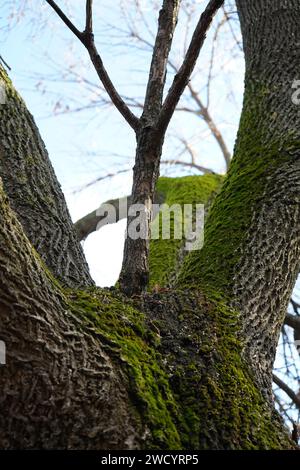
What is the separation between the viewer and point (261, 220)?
1935mm

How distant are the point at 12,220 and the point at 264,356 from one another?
0.88 m

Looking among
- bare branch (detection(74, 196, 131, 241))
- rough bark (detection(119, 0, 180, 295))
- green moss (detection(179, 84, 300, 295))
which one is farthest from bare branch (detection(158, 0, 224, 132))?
bare branch (detection(74, 196, 131, 241))

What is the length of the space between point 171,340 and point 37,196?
748 mm

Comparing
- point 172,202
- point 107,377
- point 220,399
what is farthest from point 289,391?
point 107,377

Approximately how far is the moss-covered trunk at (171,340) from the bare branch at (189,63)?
419mm

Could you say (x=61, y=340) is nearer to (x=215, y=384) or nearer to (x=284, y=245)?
(x=215, y=384)

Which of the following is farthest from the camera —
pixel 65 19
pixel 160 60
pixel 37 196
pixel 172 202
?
pixel 172 202

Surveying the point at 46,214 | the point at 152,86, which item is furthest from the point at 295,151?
the point at 46,214

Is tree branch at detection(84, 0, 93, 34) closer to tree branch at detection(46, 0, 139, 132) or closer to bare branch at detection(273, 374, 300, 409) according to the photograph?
tree branch at detection(46, 0, 139, 132)

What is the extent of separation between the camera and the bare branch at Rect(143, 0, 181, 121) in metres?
2.12

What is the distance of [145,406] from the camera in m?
1.28

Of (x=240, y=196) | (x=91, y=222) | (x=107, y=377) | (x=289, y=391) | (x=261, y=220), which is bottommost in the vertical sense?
(x=289, y=391)

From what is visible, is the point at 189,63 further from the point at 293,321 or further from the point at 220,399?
the point at 293,321

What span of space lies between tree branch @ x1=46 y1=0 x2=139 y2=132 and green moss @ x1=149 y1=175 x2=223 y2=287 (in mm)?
924
